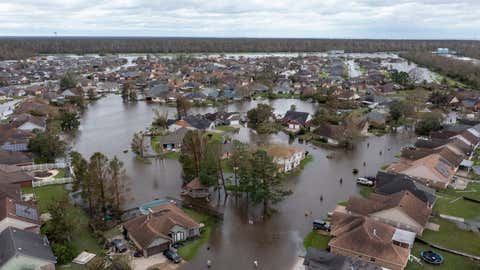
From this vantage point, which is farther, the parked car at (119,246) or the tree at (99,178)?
the tree at (99,178)

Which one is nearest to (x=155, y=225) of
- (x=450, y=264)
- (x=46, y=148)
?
(x=450, y=264)

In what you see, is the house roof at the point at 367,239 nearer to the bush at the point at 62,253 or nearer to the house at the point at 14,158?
the bush at the point at 62,253

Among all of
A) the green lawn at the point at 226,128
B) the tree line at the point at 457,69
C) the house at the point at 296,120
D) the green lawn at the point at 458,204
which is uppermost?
the tree line at the point at 457,69

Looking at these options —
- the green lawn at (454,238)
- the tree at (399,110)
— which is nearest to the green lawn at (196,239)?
the green lawn at (454,238)

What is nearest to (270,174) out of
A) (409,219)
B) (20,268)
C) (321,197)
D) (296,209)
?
(296,209)

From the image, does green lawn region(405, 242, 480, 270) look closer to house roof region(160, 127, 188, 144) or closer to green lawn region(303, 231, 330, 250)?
green lawn region(303, 231, 330, 250)

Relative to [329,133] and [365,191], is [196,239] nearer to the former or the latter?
[365,191]
